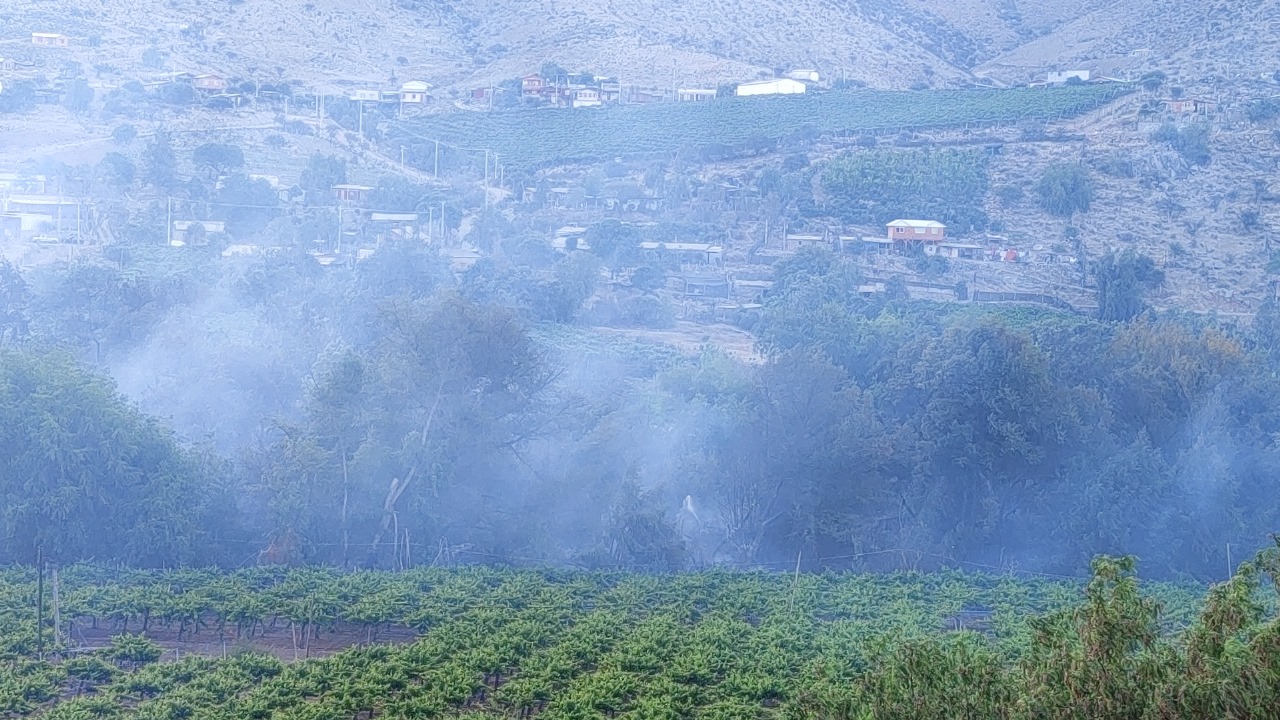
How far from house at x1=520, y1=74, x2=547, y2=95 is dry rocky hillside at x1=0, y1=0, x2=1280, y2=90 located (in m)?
2.96

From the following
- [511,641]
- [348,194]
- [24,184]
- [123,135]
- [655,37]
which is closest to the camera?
[511,641]

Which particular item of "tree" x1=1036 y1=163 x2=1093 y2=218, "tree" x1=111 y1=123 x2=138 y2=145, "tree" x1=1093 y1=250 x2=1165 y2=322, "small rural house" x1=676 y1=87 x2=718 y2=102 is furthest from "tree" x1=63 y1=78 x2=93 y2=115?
"tree" x1=1093 y1=250 x2=1165 y2=322

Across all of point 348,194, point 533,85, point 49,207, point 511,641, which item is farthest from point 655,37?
point 511,641

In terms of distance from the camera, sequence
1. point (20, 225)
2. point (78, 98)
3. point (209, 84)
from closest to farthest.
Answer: point (20, 225), point (78, 98), point (209, 84)

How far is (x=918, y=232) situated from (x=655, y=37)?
987 inches

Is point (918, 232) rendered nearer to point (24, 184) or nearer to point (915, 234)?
point (915, 234)

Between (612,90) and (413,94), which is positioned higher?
(612,90)

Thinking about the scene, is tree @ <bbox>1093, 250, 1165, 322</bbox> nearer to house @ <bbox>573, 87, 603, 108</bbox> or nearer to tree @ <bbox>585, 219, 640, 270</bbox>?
tree @ <bbox>585, 219, 640, 270</bbox>

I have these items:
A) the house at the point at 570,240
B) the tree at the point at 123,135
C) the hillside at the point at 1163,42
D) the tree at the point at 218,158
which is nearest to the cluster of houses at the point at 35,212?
the tree at the point at 123,135

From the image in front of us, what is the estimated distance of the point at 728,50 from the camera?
7300cm

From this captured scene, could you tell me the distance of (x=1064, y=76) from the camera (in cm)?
6869

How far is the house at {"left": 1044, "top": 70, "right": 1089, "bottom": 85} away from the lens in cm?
6747

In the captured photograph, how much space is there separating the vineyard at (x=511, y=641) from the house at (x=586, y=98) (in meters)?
40.5

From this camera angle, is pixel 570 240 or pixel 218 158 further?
pixel 218 158
